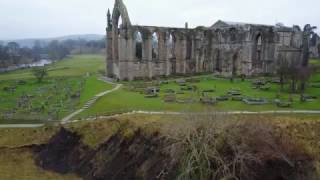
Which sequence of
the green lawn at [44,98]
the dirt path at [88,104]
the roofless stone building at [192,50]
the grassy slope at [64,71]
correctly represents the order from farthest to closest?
the grassy slope at [64,71] → the roofless stone building at [192,50] → the green lawn at [44,98] → the dirt path at [88,104]

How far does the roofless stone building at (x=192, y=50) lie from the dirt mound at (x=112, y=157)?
2816 cm

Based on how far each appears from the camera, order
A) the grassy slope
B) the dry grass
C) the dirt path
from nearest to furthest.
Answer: the dry grass
the dirt path
the grassy slope

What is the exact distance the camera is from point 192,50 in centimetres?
7575

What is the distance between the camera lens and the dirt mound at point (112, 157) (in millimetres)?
34156

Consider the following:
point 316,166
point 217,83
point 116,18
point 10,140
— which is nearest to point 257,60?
point 217,83

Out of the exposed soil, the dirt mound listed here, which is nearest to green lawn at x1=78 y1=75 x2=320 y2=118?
the dirt mound

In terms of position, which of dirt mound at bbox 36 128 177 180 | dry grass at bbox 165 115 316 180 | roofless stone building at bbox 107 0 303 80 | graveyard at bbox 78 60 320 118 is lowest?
dirt mound at bbox 36 128 177 180

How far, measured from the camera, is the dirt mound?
1345 inches

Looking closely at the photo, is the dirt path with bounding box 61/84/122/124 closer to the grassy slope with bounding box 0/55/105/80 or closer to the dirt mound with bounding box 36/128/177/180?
the dirt mound with bounding box 36/128/177/180

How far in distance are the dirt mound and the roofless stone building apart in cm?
2816

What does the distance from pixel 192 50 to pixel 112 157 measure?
4245cm

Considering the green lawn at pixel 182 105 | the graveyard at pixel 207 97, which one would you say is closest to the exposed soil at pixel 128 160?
the graveyard at pixel 207 97

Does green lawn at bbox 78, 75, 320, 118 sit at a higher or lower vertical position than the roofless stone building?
lower

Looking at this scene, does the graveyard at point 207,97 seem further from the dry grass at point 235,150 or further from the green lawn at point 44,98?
the dry grass at point 235,150
